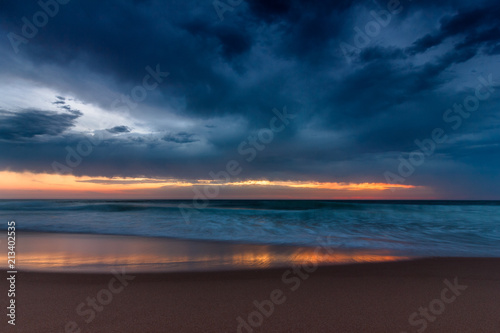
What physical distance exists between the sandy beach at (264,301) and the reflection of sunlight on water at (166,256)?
2.26 ft

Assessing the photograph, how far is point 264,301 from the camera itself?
3.73 meters

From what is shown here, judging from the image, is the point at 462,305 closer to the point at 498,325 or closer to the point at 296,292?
the point at 498,325

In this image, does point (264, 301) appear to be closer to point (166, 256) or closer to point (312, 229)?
point (166, 256)

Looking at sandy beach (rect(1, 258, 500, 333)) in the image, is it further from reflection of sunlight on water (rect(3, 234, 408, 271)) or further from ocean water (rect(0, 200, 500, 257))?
ocean water (rect(0, 200, 500, 257))

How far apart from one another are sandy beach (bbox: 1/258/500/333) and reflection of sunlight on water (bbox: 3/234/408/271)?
689mm

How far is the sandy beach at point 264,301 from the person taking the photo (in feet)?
10.1

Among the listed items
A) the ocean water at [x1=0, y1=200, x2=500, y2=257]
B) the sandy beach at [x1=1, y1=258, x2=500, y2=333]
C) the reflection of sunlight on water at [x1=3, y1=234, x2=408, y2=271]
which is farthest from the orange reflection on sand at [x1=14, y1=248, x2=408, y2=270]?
the ocean water at [x1=0, y1=200, x2=500, y2=257]

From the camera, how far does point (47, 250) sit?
7258mm

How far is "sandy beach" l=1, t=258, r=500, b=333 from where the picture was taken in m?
3.06

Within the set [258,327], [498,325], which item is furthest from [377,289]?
[258,327]

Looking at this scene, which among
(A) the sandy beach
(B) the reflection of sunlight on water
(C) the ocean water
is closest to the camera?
(A) the sandy beach

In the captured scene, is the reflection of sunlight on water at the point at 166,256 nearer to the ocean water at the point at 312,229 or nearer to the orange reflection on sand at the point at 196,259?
the orange reflection on sand at the point at 196,259

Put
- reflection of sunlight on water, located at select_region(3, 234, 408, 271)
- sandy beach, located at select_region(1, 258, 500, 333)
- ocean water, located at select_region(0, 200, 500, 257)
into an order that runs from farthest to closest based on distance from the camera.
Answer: ocean water, located at select_region(0, 200, 500, 257) < reflection of sunlight on water, located at select_region(3, 234, 408, 271) < sandy beach, located at select_region(1, 258, 500, 333)

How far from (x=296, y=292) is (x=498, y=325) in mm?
2236
